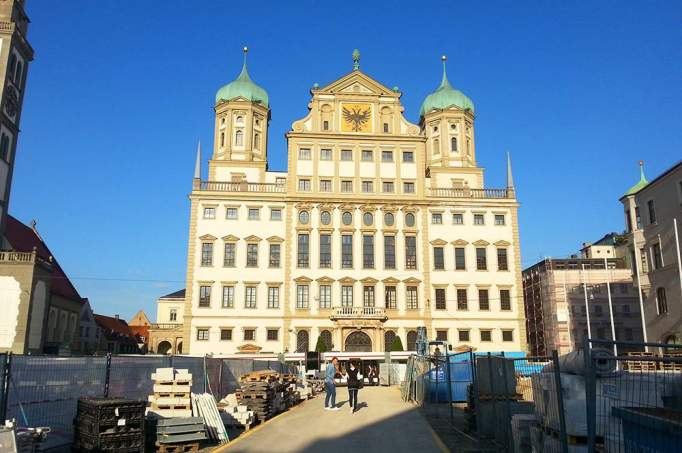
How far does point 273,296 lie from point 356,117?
18.5 meters

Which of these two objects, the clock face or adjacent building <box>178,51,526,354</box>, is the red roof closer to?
adjacent building <box>178,51,526,354</box>

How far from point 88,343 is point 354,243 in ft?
154

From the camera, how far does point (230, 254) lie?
4909 cm

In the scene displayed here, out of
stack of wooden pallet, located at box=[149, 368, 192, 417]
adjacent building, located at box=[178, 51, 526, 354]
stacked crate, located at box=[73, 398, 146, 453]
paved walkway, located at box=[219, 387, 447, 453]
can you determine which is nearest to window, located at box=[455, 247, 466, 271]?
adjacent building, located at box=[178, 51, 526, 354]

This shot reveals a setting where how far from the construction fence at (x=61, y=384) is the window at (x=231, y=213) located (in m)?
32.9

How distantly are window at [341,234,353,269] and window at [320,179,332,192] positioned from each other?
4557 mm

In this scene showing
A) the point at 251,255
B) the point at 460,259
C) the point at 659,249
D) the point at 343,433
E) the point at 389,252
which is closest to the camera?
the point at 343,433

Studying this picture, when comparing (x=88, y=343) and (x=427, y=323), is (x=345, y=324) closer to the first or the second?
(x=427, y=323)

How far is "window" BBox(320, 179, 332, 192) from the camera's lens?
168 feet

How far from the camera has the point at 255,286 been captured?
1913 inches

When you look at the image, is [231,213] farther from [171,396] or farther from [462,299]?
[171,396]

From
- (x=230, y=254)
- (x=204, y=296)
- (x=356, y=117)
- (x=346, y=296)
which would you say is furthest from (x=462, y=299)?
(x=204, y=296)

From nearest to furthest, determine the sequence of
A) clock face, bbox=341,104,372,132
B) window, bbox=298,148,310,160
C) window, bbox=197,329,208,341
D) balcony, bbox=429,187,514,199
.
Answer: window, bbox=197,329,208,341, window, bbox=298,148,310,160, balcony, bbox=429,187,514,199, clock face, bbox=341,104,372,132

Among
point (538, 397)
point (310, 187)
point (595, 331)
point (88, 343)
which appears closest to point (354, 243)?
point (310, 187)
